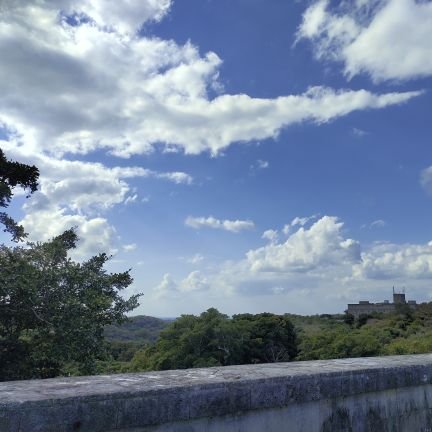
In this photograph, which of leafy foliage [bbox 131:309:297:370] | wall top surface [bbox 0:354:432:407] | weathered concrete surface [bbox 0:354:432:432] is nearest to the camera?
weathered concrete surface [bbox 0:354:432:432]

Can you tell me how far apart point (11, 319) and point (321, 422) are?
9.48 meters

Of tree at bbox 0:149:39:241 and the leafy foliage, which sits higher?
tree at bbox 0:149:39:241

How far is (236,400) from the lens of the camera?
10.0ft

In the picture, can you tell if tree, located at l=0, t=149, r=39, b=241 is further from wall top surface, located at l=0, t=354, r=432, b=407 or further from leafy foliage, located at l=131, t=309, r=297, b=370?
leafy foliage, located at l=131, t=309, r=297, b=370

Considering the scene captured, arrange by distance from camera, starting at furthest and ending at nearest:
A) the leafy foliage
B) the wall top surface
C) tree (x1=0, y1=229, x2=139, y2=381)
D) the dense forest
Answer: the leafy foliage → the dense forest → tree (x1=0, y1=229, x2=139, y2=381) → the wall top surface

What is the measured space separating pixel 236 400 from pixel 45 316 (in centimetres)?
900

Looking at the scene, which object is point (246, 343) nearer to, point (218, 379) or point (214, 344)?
point (214, 344)

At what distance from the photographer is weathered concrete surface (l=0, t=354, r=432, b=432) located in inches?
95.0

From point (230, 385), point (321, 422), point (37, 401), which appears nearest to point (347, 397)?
point (321, 422)

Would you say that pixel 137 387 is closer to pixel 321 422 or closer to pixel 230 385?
pixel 230 385

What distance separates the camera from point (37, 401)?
2.32 m

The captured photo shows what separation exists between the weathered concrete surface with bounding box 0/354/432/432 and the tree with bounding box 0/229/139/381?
7.83 metres

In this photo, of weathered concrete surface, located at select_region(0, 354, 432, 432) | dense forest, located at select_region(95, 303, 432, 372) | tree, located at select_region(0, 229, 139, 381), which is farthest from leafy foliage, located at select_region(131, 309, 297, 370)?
weathered concrete surface, located at select_region(0, 354, 432, 432)

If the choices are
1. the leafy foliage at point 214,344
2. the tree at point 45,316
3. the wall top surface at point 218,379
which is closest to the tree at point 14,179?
the tree at point 45,316
